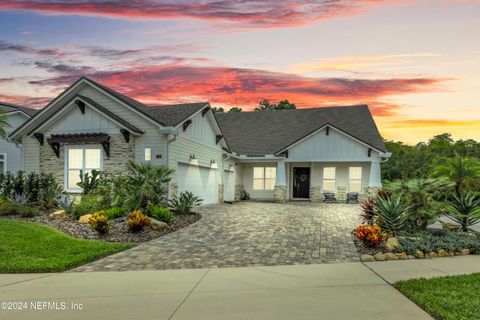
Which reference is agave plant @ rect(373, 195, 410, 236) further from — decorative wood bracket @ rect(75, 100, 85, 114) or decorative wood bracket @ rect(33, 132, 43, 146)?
decorative wood bracket @ rect(33, 132, 43, 146)

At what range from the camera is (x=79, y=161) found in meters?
16.1

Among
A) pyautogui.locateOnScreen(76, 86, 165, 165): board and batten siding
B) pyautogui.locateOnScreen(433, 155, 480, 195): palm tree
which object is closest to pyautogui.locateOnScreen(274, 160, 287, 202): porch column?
pyautogui.locateOnScreen(76, 86, 165, 165): board and batten siding

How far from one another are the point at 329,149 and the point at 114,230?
15450 millimetres

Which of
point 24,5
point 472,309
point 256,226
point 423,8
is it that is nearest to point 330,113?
point 423,8

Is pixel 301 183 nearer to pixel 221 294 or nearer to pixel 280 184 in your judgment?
pixel 280 184

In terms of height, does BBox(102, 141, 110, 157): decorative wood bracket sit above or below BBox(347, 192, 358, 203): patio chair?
above

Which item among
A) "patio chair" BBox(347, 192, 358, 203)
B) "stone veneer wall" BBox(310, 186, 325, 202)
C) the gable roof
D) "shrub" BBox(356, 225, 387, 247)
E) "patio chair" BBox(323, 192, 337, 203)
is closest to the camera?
"shrub" BBox(356, 225, 387, 247)

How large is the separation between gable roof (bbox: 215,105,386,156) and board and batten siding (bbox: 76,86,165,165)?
9499 millimetres

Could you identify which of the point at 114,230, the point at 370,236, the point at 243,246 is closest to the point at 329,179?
the point at 370,236

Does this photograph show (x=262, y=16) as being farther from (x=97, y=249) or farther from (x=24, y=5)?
(x=97, y=249)

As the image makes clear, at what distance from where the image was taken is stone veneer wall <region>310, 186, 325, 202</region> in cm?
2327

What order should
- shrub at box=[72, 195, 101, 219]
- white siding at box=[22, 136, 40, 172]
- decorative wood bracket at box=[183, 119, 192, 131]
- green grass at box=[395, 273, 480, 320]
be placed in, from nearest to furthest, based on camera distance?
green grass at box=[395, 273, 480, 320] < shrub at box=[72, 195, 101, 219] < decorative wood bracket at box=[183, 119, 192, 131] < white siding at box=[22, 136, 40, 172]

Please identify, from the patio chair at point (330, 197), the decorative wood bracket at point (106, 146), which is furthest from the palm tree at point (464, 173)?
the decorative wood bracket at point (106, 146)

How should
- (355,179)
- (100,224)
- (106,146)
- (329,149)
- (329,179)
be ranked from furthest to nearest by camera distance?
1. (329,179)
2. (355,179)
3. (329,149)
4. (106,146)
5. (100,224)
